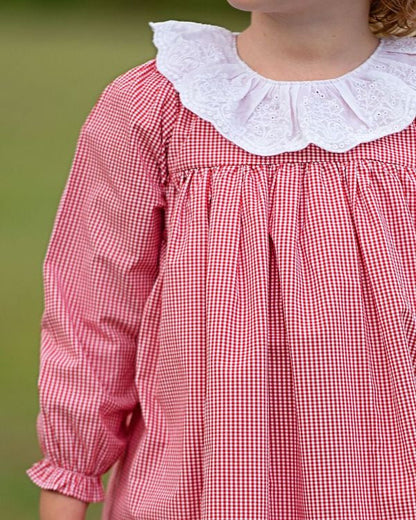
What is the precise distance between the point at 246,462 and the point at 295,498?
78mm

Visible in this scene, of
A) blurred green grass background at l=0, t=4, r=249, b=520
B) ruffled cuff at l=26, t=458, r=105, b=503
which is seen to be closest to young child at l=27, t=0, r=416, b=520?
ruffled cuff at l=26, t=458, r=105, b=503

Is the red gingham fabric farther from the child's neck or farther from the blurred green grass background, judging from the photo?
the blurred green grass background

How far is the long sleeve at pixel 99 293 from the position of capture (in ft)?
4.42

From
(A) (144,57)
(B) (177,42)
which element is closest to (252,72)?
(B) (177,42)

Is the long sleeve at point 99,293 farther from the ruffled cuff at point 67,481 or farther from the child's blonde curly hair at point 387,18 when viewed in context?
the child's blonde curly hair at point 387,18

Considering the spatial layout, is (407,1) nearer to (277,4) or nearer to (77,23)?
(277,4)

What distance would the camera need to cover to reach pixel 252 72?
4.42ft

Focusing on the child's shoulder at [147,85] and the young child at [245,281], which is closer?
the young child at [245,281]

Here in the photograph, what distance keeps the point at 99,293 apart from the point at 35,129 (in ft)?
14.0

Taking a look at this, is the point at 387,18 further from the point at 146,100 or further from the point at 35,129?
the point at 35,129

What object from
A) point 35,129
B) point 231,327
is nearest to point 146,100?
point 231,327

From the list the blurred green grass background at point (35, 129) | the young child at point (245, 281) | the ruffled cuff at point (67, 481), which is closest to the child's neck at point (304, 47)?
the young child at point (245, 281)

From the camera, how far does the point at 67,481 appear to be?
4.51 ft

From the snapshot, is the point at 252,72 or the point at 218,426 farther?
the point at 252,72
